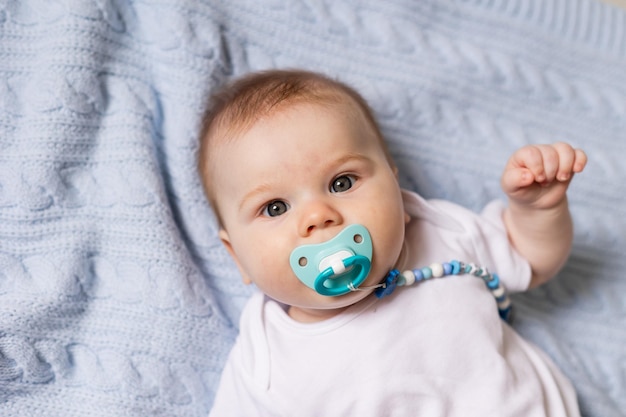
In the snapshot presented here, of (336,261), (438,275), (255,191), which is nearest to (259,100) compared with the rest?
(255,191)

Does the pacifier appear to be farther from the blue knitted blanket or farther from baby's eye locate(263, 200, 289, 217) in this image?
the blue knitted blanket

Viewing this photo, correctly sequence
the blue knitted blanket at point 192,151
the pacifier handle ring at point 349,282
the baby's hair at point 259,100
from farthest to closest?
the blue knitted blanket at point 192,151 < the baby's hair at point 259,100 < the pacifier handle ring at point 349,282

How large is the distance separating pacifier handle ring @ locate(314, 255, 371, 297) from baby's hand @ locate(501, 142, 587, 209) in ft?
0.99

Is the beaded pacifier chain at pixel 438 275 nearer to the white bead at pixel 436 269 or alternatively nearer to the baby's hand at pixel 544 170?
the white bead at pixel 436 269

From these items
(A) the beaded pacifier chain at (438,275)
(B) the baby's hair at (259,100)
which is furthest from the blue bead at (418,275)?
(B) the baby's hair at (259,100)

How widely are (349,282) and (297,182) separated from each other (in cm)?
16

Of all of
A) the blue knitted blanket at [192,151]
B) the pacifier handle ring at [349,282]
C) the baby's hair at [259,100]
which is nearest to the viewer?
the pacifier handle ring at [349,282]

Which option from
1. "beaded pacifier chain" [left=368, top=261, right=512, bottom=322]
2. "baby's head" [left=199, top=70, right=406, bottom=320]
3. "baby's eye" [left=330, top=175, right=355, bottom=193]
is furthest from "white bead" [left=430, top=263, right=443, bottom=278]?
"baby's eye" [left=330, top=175, right=355, bottom=193]

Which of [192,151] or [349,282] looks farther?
[192,151]

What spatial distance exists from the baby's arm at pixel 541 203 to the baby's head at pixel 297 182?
0.68 ft

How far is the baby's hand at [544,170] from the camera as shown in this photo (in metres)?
0.97

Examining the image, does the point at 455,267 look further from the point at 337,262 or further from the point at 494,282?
the point at 337,262

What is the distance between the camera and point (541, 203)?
103 cm

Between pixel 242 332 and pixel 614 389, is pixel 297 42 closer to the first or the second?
pixel 242 332
